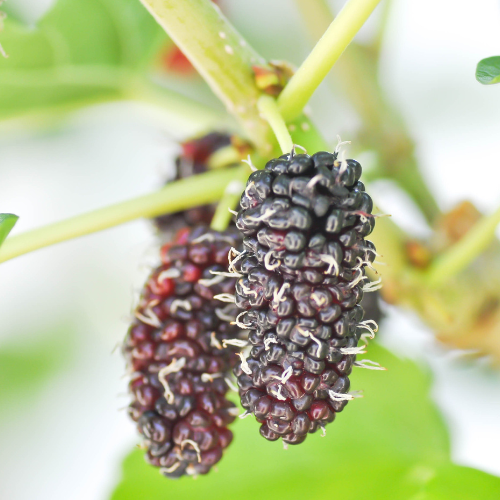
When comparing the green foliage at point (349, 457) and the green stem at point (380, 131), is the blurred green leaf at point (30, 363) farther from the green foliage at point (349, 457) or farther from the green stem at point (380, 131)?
the green stem at point (380, 131)

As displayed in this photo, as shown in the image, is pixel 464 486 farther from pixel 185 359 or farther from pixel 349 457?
pixel 185 359

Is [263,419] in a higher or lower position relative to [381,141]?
lower

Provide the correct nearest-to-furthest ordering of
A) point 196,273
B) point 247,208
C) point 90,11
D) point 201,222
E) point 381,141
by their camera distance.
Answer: point 247,208, point 196,273, point 201,222, point 381,141, point 90,11

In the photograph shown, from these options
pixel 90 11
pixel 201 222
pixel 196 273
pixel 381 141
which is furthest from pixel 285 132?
pixel 90 11

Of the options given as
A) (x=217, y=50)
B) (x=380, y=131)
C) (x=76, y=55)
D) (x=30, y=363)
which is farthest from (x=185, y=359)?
(x=30, y=363)

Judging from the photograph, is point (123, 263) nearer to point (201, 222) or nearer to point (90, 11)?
point (90, 11)

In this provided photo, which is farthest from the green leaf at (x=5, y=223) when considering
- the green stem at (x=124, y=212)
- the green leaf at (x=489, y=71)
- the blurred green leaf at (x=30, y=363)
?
the blurred green leaf at (x=30, y=363)
